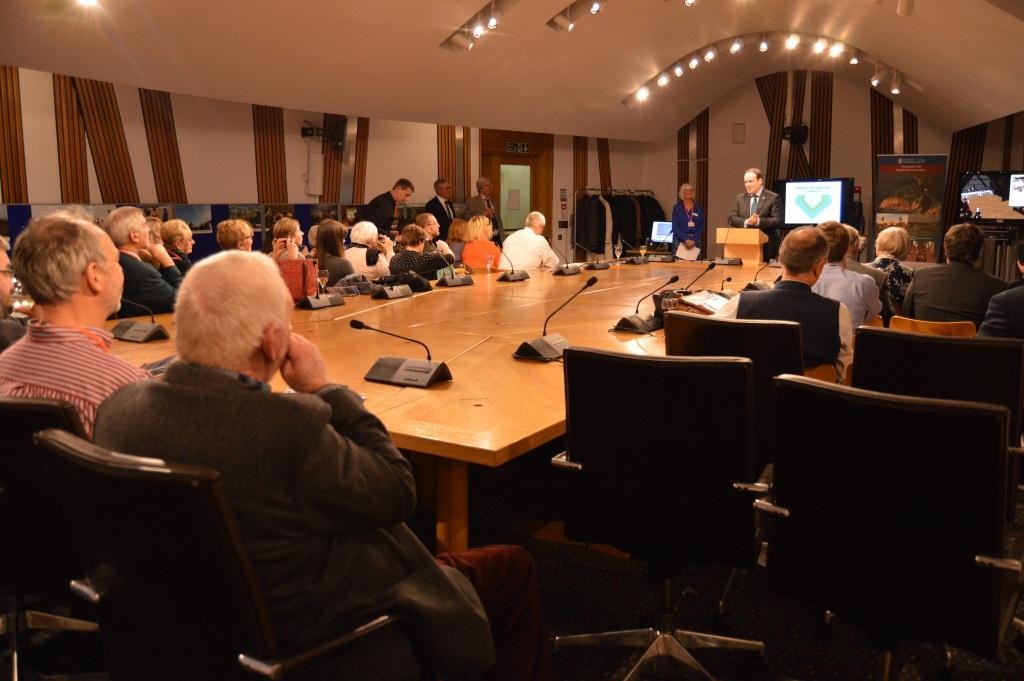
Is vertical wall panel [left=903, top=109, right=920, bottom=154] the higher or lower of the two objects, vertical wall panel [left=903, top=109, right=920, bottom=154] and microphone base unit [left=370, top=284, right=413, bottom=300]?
the higher

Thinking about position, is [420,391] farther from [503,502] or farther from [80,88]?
[80,88]

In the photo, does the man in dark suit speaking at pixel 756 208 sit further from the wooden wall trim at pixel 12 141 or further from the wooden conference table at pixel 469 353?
the wooden wall trim at pixel 12 141

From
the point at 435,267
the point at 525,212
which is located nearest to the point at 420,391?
the point at 435,267

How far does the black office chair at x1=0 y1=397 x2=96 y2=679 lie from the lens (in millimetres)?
1752

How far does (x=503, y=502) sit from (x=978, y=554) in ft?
7.92

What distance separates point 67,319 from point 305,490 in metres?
1.11

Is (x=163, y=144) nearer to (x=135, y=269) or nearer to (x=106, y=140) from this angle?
(x=106, y=140)

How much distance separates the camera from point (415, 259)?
6.25 metres

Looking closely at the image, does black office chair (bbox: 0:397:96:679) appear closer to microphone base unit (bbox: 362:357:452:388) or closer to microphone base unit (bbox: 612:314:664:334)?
microphone base unit (bbox: 362:357:452:388)

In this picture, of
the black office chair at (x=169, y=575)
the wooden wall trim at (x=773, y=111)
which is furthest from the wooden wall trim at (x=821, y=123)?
the black office chair at (x=169, y=575)

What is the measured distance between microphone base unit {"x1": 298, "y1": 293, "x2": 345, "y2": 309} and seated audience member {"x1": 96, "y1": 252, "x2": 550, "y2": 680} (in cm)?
303

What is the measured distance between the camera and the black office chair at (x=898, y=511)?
66.9 inches

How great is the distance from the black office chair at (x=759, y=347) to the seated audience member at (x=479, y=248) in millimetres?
4703

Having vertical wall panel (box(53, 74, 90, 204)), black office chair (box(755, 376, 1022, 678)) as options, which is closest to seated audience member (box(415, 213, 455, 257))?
vertical wall panel (box(53, 74, 90, 204))
